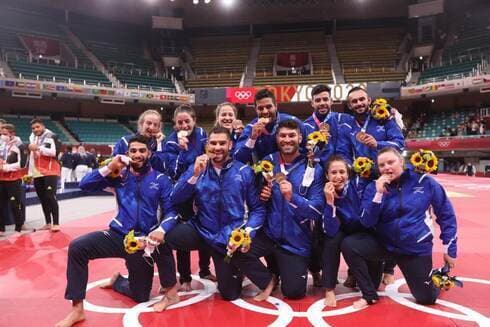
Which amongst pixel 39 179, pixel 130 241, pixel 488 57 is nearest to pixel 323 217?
pixel 130 241

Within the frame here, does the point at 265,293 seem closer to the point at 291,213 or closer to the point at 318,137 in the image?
the point at 291,213

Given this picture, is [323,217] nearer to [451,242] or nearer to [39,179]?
[451,242]

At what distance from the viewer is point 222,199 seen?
3.35m

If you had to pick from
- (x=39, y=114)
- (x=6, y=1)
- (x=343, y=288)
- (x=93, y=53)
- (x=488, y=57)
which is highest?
(x=6, y=1)

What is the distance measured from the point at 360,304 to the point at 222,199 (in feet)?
4.84

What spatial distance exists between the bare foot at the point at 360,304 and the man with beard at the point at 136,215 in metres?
1.53

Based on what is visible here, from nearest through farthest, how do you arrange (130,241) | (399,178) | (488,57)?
(130,241)
(399,178)
(488,57)

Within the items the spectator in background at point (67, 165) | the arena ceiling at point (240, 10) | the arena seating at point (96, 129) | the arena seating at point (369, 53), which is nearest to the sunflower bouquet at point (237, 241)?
the spectator in background at point (67, 165)

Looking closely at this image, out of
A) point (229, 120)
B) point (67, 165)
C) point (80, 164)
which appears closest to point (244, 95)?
point (80, 164)

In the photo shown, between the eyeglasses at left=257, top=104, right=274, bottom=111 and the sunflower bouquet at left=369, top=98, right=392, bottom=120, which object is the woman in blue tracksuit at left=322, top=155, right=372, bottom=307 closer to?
the sunflower bouquet at left=369, top=98, right=392, bottom=120

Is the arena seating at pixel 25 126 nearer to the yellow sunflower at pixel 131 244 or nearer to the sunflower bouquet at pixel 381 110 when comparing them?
the yellow sunflower at pixel 131 244

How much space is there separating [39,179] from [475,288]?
643 centimetres

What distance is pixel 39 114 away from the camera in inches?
1003

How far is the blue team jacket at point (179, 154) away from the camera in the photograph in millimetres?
3803
